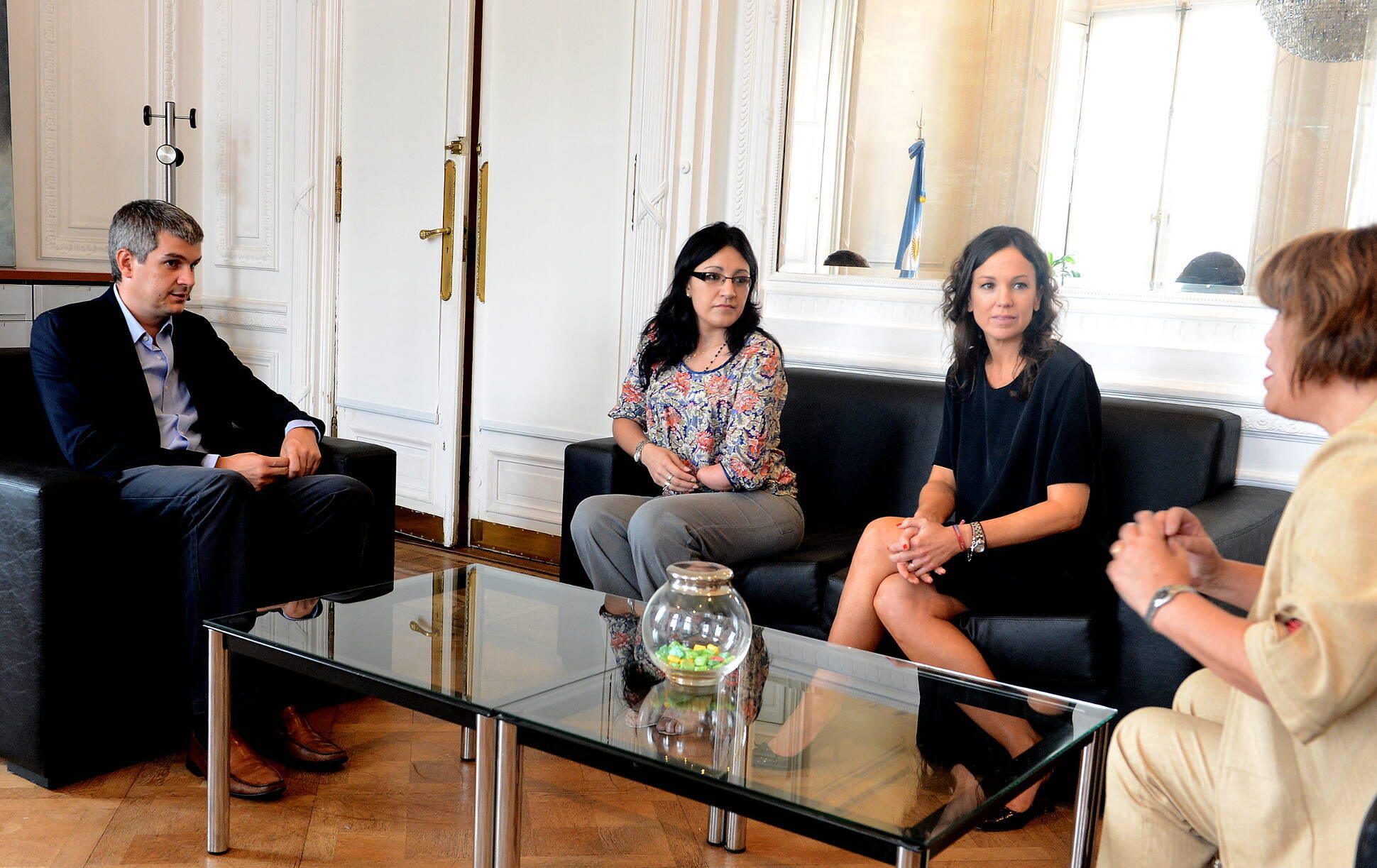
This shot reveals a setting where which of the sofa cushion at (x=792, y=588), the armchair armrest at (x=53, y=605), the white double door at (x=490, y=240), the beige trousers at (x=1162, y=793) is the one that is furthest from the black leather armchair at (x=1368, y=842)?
the white double door at (x=490, y=240)

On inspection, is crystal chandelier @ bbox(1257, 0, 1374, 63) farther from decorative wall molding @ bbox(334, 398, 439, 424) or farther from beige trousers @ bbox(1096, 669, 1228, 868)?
decorative wall molding @ bbox(334, 398, 439, 424)

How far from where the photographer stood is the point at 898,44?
331 centimetres

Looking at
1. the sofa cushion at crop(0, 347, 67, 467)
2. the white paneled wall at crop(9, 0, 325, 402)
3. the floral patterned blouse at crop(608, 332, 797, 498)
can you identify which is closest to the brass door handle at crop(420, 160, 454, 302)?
the white paneled wall at crop(9, 0, 325, 402)

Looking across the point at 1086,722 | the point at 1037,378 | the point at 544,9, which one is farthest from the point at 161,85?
the point at 1086,722

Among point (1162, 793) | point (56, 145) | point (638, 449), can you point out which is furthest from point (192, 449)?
point (56, 145)

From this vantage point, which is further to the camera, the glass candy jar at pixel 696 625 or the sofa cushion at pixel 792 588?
the sofa cushion at pixel 792 588

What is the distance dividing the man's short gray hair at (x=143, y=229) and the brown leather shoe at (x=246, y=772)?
40.7 inches

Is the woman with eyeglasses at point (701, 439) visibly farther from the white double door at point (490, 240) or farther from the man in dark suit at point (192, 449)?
the white double door at point (490, 240)

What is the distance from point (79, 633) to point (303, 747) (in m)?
0.47

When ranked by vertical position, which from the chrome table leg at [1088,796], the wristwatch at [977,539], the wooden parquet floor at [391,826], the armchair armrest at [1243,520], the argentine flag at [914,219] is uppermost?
the argentine flag at [914,219]

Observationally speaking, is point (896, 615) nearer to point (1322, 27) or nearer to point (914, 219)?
point (914, 219)

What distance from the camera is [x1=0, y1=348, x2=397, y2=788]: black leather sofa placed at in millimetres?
2072

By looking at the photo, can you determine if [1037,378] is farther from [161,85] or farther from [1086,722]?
[161,85]

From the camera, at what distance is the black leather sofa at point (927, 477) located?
2.11 metres
